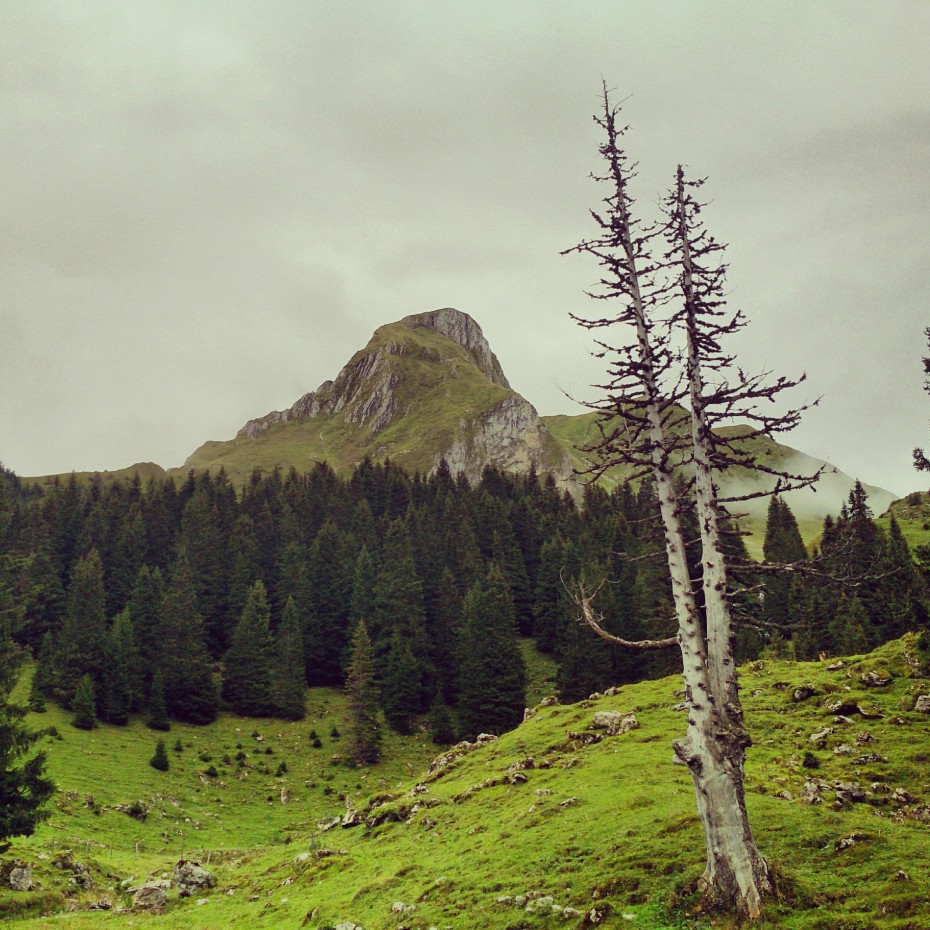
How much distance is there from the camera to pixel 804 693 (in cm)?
3219

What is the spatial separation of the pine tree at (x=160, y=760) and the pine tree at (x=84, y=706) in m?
A: 11.5

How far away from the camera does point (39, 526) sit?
101 meters

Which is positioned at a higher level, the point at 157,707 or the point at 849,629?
the point at 849,629

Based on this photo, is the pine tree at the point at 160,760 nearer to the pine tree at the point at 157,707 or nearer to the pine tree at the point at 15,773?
the pine tree at the point at 157,707

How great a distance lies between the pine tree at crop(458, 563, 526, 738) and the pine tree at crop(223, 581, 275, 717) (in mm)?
24546

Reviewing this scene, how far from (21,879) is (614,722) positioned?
2790 cm

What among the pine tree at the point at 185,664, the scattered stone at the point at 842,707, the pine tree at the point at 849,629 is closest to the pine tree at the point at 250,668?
the pine tree at the point at 185,664

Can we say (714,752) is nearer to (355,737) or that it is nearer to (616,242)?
(616,242)

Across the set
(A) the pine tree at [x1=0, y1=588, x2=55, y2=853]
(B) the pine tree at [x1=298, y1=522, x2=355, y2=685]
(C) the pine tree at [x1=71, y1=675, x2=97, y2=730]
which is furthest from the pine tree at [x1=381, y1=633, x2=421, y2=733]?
(A) the pine tree at [x1=0, y1=588, x2=55, y2=853]

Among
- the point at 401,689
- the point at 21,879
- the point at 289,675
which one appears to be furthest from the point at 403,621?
the point at 21,879

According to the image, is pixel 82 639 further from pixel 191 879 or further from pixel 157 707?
pixel 191 879

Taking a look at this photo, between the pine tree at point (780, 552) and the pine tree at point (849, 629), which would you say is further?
the pine tree at point (780, 552)

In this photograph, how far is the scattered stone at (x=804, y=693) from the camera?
105ft

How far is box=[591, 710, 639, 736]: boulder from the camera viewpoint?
34.1 m
